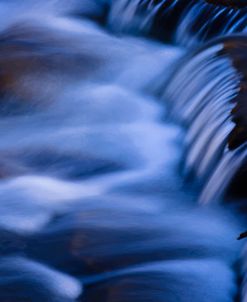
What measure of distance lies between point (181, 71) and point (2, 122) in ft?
4.66

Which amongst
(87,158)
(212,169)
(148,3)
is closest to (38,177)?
(87,158)

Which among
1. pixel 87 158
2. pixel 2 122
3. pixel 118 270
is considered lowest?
pixel 2 122

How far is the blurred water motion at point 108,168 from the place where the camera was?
345 centimetres

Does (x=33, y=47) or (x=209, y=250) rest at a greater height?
(x=209, y=250)

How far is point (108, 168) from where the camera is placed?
4.93m

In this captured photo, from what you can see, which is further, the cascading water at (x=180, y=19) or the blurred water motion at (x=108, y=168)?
the cascading water at (x=180, y=19)

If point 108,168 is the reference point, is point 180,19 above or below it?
above

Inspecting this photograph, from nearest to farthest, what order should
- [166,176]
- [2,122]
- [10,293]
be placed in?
[10,293], [166,176], [2,122]

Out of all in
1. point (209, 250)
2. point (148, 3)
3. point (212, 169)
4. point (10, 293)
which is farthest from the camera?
point (148, 3)

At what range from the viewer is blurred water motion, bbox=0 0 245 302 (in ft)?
11.3

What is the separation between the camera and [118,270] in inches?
138

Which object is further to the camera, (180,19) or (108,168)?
(180,19)

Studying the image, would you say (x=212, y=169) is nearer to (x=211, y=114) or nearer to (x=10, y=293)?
(x=211, y=114)

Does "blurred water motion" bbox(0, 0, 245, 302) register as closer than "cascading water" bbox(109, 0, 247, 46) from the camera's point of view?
Yes
